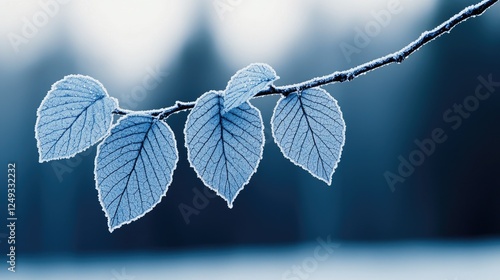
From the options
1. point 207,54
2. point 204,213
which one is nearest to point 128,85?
point 207,54

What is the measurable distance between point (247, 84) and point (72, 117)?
0.19 ft

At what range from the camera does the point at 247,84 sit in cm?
17

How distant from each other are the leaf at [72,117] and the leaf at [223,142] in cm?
3

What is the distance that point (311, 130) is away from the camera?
186mm

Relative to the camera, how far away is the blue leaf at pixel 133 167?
0.17 metres

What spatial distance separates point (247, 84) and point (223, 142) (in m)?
0.02

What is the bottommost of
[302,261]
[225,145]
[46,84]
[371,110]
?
[302,261]

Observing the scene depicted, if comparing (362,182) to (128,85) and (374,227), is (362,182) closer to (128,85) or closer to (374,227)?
(374,227)

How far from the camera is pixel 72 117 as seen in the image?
0.57ft

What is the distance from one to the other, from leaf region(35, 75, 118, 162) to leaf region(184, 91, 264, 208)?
3 cm

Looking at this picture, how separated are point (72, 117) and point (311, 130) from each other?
8 cm

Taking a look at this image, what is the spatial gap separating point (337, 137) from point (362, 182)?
4759 mm

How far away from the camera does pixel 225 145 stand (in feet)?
0.57

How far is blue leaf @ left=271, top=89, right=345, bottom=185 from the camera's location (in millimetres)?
180
